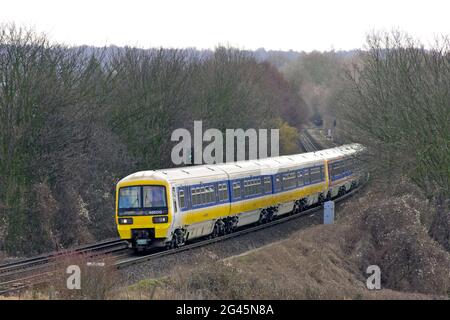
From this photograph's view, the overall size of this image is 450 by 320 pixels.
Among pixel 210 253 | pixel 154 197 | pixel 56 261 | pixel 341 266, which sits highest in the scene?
pixel 154 197

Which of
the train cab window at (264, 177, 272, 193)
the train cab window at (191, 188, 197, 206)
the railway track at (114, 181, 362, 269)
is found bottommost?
the railway track at (114, 181, 362, 269)

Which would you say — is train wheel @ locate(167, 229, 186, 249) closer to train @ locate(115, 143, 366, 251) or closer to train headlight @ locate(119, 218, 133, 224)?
train @ locate(115, 143, 366, 251)

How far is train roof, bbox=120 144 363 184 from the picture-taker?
2517 cm

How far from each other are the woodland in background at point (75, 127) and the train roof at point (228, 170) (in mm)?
5352

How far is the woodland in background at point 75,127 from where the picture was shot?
29.4 metres

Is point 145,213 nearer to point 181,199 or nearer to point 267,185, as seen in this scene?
point 181,199

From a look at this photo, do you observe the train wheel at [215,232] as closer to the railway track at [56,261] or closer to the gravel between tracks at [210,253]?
the railway track at [56,261]

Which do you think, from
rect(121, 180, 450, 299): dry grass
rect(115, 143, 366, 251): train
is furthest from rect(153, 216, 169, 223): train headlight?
rect(121, 180, 450, 299): dry grass

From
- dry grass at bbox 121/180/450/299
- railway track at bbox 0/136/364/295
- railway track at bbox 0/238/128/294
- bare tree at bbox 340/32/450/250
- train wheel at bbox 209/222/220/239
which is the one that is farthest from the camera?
bare tree at bbox 340/32/450/250

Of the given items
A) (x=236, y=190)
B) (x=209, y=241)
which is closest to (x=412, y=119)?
(x=236, y=190)

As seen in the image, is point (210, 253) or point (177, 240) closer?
point (210, 253)

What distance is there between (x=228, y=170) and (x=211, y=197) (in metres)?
2.36

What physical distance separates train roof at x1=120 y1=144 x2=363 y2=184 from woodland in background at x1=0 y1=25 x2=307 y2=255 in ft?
17.6

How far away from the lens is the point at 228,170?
98.8 ft
